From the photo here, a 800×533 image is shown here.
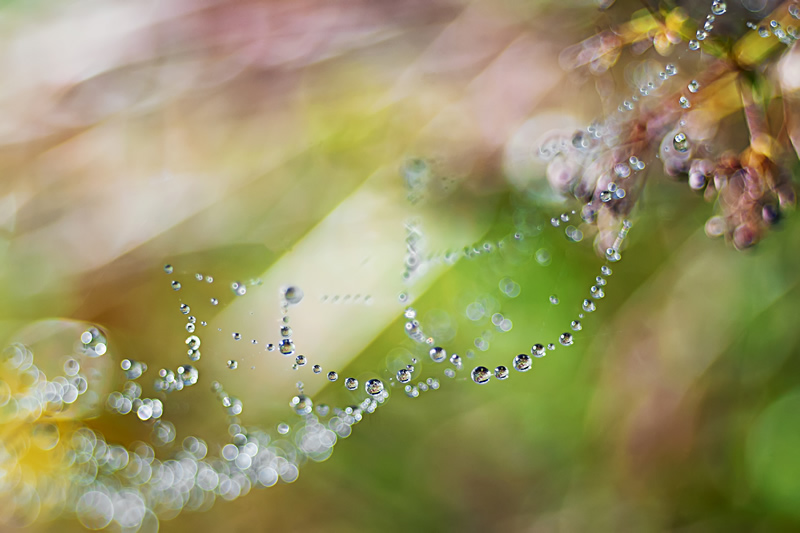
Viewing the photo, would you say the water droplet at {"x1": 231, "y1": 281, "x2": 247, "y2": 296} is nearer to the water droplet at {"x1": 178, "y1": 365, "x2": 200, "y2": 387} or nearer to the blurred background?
the blurred background

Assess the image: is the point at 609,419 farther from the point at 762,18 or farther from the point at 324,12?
the point at 324,12

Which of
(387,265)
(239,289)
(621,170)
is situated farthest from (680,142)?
(239,289)

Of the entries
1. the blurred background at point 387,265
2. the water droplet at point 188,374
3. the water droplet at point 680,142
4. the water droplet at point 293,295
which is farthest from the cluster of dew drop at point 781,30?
the water droplet at point 188,374

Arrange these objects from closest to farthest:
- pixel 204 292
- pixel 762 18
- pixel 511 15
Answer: pixel 762 18 < pixel 511 15 < pixel 204 292

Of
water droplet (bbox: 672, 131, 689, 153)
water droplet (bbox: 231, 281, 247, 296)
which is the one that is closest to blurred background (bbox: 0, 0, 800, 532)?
water droplet (bbox: 231, 281, 247, 296)

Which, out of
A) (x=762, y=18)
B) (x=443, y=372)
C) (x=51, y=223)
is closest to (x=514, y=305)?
(x=443, y=372)

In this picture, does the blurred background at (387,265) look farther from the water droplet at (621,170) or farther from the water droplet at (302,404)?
the water droplet at (621,170)

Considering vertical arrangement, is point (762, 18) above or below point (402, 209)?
above
